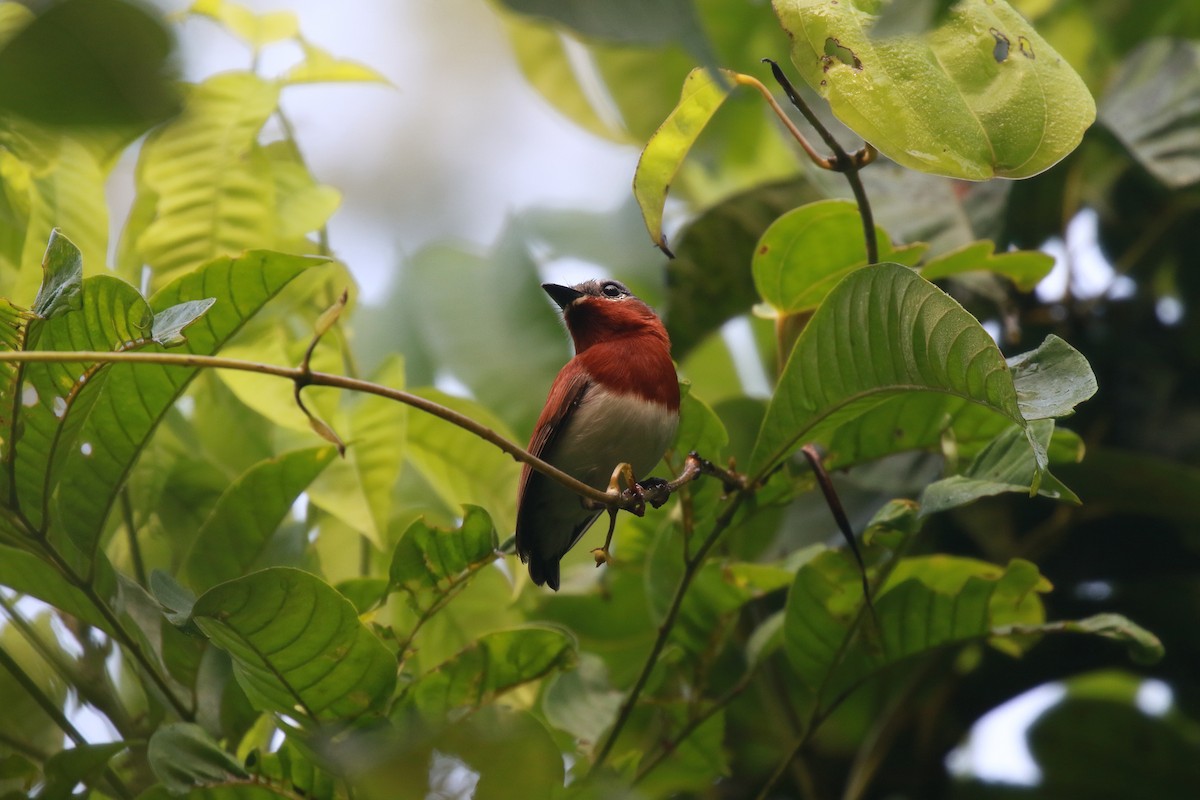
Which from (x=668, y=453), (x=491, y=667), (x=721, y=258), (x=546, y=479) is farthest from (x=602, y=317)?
(x=491, y=667)

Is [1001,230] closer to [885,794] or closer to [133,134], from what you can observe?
[885,794]

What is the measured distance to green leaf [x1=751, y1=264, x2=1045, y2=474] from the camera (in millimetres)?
1082

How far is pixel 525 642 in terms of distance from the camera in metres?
1.41

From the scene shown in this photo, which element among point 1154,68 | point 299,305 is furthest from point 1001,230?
point 299,305

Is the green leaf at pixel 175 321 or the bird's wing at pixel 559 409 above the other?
the green leaf at pixel 175 321

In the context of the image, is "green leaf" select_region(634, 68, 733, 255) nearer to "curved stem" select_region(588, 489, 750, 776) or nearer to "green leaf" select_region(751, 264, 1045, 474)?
"green leaf" select_region(751, 264, 1045, 474)

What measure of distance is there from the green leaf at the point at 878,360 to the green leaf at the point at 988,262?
32 centimetres

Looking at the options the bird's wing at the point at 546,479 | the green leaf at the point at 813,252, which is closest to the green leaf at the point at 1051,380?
the green leaf at the point at 813,252

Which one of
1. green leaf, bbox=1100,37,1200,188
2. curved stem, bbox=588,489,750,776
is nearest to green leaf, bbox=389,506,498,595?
curved stem, bbox=588,489,750,776

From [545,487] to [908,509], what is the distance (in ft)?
2.35

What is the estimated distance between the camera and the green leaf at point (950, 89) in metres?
1.05

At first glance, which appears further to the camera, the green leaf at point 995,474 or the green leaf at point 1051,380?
the green leaf at point 995,474

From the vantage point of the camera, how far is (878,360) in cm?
121

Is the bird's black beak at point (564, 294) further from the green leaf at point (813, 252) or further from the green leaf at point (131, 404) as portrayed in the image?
the green leaf at point (131, 404)
